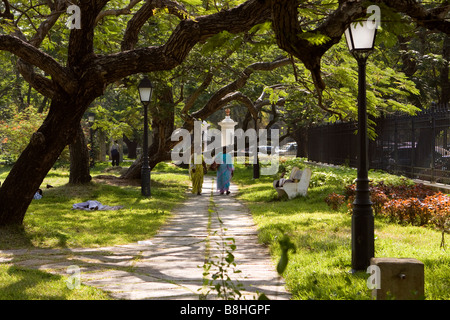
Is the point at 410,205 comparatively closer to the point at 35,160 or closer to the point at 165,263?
the point at 165,263

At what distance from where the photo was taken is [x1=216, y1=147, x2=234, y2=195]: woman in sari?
2003 cm

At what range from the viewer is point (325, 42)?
252 inches

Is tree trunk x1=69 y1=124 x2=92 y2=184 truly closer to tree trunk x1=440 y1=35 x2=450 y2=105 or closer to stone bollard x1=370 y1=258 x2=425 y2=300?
tree trunk x1=440 y1=35 x2=450 y2=105

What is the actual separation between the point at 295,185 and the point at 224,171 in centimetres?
384

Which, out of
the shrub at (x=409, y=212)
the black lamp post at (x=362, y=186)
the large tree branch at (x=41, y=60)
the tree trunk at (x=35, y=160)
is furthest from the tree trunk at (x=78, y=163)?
the black lamp post at (x=362, y=186)

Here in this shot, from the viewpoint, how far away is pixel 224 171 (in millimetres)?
20125

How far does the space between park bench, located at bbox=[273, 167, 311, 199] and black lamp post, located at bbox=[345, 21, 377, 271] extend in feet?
29.9

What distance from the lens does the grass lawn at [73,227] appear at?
20.6 feet

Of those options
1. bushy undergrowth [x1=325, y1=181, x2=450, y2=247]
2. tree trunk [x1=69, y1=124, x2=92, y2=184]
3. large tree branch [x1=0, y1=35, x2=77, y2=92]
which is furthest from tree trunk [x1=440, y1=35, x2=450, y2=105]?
large tree branch [x1=0, y1=35, x2=77, y2=92]

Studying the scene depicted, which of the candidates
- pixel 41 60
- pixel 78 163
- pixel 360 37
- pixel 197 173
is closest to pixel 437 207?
pixel 360 37

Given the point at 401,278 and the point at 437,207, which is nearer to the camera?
the point at 401,278
